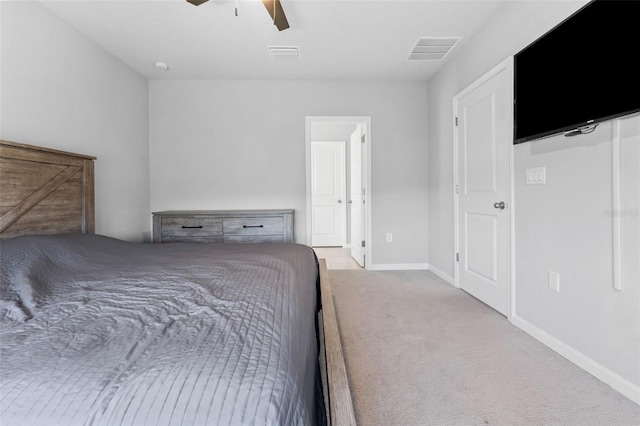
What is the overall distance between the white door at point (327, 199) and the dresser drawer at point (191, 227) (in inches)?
123

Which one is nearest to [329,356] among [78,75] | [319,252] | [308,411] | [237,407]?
[308,411]

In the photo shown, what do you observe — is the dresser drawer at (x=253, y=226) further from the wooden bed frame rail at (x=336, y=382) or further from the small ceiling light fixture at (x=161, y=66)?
the wooden bed frame rail at (x=336, y=382)

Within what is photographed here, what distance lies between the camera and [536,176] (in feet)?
6.77

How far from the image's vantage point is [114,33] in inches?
106

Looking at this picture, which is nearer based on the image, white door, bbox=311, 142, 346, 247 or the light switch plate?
the light switch plate

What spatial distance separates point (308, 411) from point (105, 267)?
1.45 meters

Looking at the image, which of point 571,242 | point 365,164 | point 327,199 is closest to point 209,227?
point 365,164

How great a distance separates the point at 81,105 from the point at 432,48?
10.8ft

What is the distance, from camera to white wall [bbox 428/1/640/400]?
4.94 ft

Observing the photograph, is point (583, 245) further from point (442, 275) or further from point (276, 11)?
point (276, 11)

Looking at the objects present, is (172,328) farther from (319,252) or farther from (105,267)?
(319,252)

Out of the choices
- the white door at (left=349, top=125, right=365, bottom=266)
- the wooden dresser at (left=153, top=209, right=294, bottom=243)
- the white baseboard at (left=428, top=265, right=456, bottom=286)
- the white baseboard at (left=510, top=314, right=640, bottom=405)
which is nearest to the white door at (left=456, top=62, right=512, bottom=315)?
the white baseboard at (left=428, top=265, right=456, bottom=286)

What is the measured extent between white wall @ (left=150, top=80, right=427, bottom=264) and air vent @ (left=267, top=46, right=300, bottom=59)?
0.65 meters

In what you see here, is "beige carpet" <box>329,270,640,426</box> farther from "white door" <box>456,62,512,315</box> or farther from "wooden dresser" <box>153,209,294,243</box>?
"wooden dresser" <box>153,209,294,243</box>
